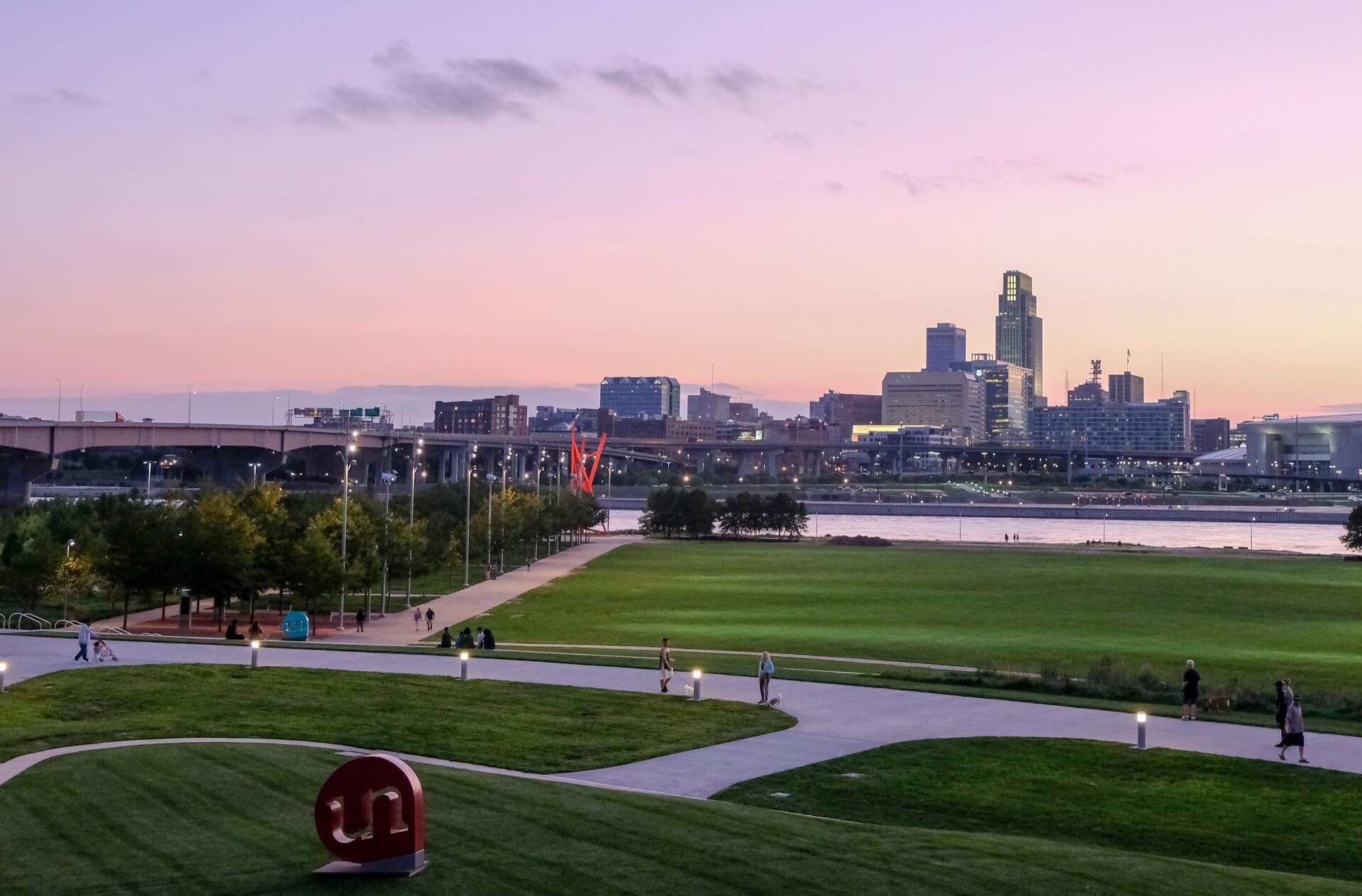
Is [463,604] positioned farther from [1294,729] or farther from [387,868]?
[387,868]

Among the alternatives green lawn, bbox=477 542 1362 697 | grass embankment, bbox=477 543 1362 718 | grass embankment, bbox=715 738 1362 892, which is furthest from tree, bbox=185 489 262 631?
grass embankment, bbox=715 738 1362 892

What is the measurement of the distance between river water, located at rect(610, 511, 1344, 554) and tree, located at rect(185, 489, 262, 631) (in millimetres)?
94738

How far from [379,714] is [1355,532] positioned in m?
111

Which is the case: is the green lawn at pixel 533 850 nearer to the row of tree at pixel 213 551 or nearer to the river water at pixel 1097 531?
the row of tree at pixel 213 551

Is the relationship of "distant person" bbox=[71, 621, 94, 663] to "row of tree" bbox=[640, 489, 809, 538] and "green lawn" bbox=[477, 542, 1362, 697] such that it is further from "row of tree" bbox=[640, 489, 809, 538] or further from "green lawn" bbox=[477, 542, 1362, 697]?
"row of tree" bbox=[640, 489, 809, 538]

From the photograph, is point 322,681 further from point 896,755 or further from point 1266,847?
point 1266,847

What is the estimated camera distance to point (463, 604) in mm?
62938

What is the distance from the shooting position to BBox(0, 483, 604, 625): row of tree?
51344 mm

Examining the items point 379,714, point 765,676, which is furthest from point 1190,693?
point 379,714

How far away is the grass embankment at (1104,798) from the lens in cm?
1875

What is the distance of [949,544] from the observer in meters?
123

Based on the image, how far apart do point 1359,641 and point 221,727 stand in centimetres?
4442

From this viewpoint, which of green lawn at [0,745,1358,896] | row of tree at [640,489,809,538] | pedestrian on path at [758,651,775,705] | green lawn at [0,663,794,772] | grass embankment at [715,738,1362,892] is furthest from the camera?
row of tree at [640,489,809,538]

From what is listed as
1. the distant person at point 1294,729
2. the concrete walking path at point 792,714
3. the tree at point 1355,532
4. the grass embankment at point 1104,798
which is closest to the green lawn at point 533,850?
the grass embankment at point 1104,798
